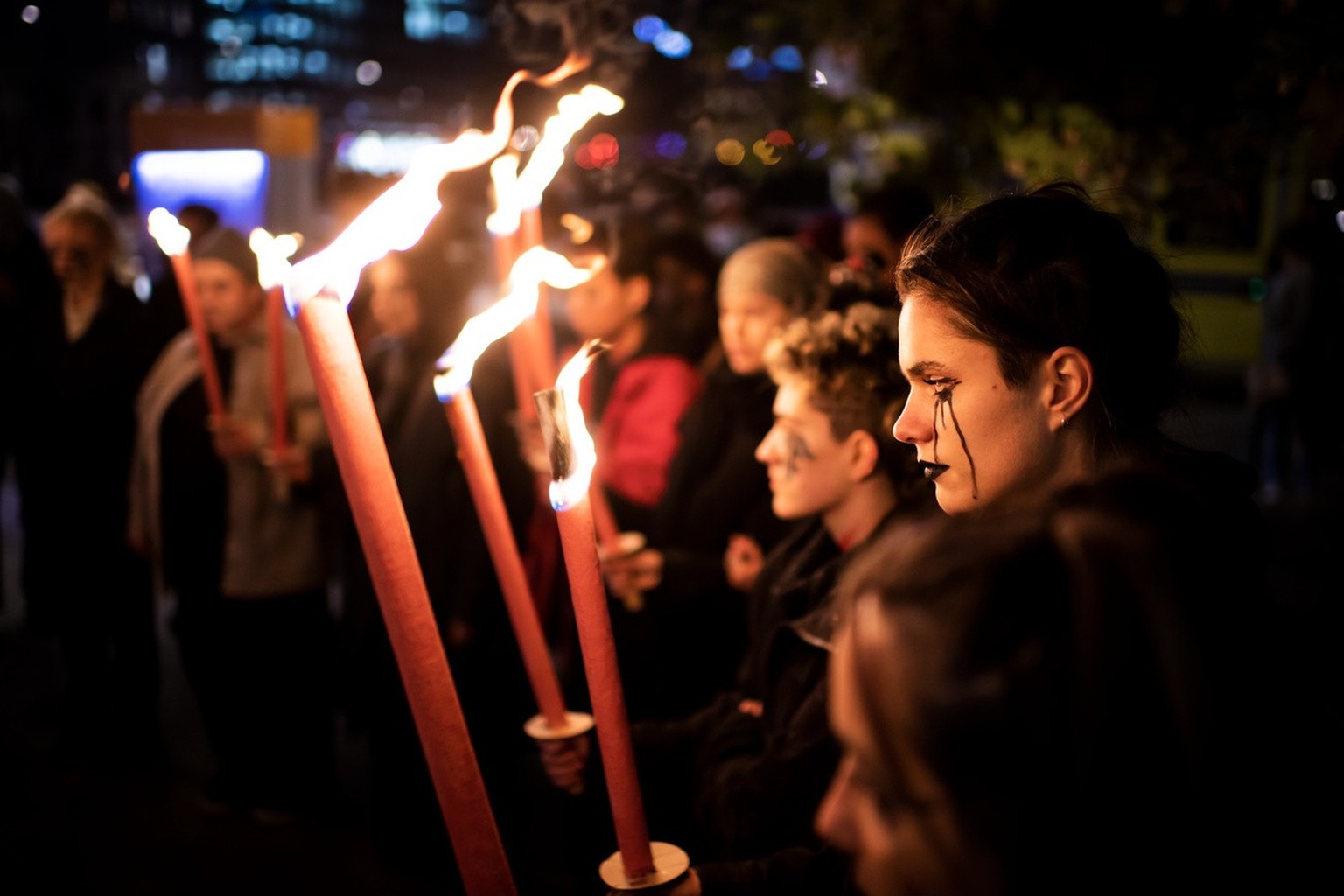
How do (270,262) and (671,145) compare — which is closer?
(270,262)

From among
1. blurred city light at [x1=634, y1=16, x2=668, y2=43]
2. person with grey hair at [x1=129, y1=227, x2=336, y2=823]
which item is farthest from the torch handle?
blurred city light at [x1=634, y1=16, x2=668, y2=43]

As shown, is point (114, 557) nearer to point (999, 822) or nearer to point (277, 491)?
point (277, 491)

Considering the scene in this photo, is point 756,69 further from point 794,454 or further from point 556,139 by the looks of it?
point 556,139

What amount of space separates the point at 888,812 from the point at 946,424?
696 mm

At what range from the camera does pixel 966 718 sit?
0.84 m

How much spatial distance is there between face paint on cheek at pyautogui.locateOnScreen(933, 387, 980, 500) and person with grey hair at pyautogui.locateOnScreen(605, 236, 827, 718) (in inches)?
68.3

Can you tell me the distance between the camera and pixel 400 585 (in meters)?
1.14

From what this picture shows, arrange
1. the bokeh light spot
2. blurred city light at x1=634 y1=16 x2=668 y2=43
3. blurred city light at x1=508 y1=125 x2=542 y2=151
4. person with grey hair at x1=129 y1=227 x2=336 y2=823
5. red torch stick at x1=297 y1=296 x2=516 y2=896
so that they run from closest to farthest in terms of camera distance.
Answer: red torch stick at x1=297 y1=296 x2=516 y2=896 < blurred city light at x1=508 y1=125 x2=542 y2=151 < blurred city light at x1=634 y1=16 x2=668 y2=43 < the bokeh light spot < person with grey hair at x1=129 y1=227 x2=336 y2=823

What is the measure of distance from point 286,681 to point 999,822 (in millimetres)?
4028

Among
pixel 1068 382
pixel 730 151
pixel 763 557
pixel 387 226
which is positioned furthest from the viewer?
pixel 730 151

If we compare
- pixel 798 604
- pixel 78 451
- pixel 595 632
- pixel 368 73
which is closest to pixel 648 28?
pixel 798 604

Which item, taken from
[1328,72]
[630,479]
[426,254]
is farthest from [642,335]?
[1328,72]

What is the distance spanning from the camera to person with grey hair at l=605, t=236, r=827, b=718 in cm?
342

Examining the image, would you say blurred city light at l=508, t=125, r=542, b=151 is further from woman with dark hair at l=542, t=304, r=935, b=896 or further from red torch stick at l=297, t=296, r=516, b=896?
red torch stick at l=297, t=296, r=516, b=896
